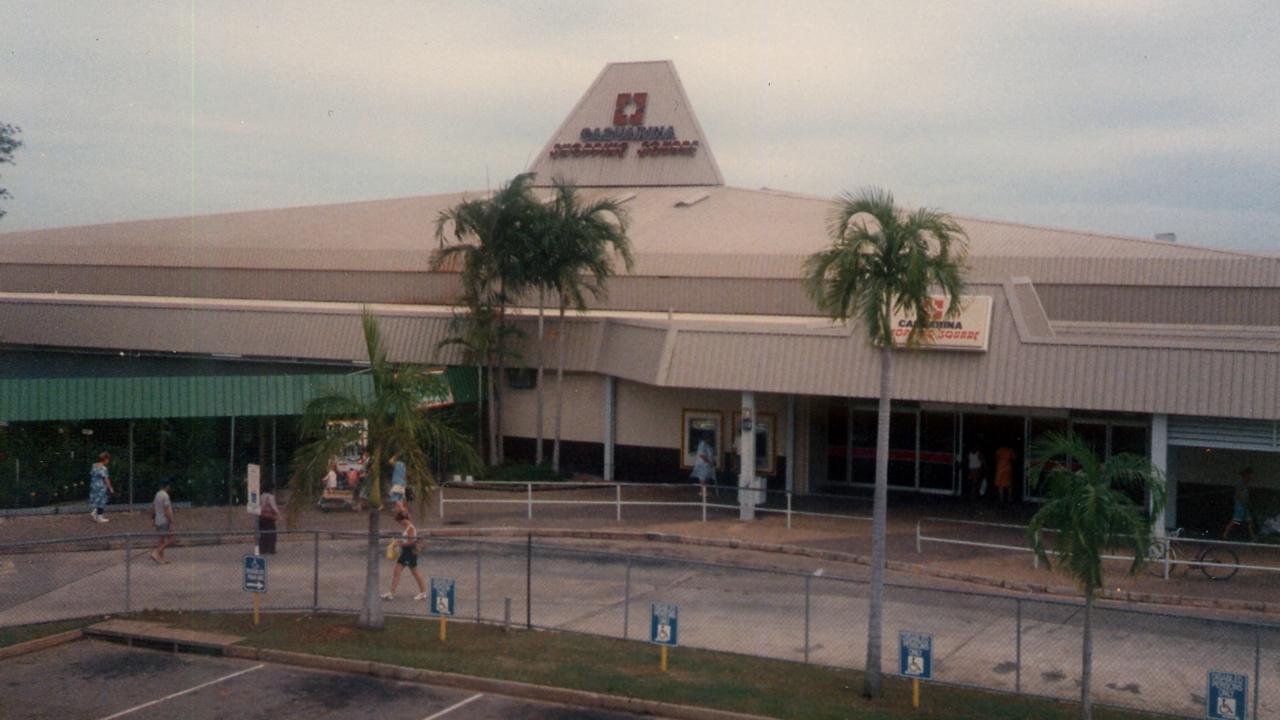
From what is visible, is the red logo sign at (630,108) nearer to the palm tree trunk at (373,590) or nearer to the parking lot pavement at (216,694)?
the palm tree trunk at (373,590)

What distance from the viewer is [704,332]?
29922 mm

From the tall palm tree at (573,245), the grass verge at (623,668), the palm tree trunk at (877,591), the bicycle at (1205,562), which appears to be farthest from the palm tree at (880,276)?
the tall palm tree at (573,245)

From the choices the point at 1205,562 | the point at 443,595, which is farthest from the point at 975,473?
the point at 443,595

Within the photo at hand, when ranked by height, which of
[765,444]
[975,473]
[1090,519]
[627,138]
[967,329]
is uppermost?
[627,138]

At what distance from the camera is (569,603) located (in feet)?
69.7

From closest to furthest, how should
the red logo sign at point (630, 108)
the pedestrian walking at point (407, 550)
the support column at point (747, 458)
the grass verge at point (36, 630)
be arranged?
the grass verge at point (36, 630) → the pedestrian walking at point (407, 550) → the support column at point (747, 458) → the red logo sign at point (630, 108)

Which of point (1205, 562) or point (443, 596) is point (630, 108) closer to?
point (1205, 562)

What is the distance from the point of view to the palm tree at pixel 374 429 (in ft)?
59.7

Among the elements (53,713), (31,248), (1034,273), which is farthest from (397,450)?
(31,248)

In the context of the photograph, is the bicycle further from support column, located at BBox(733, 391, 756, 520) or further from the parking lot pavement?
the parking lot pavement

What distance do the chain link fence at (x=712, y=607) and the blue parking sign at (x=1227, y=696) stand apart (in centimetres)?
72

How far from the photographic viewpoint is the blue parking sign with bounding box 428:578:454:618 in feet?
59.9

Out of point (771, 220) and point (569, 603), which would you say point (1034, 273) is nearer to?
point (771, 220)

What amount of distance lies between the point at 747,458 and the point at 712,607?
863 cm
